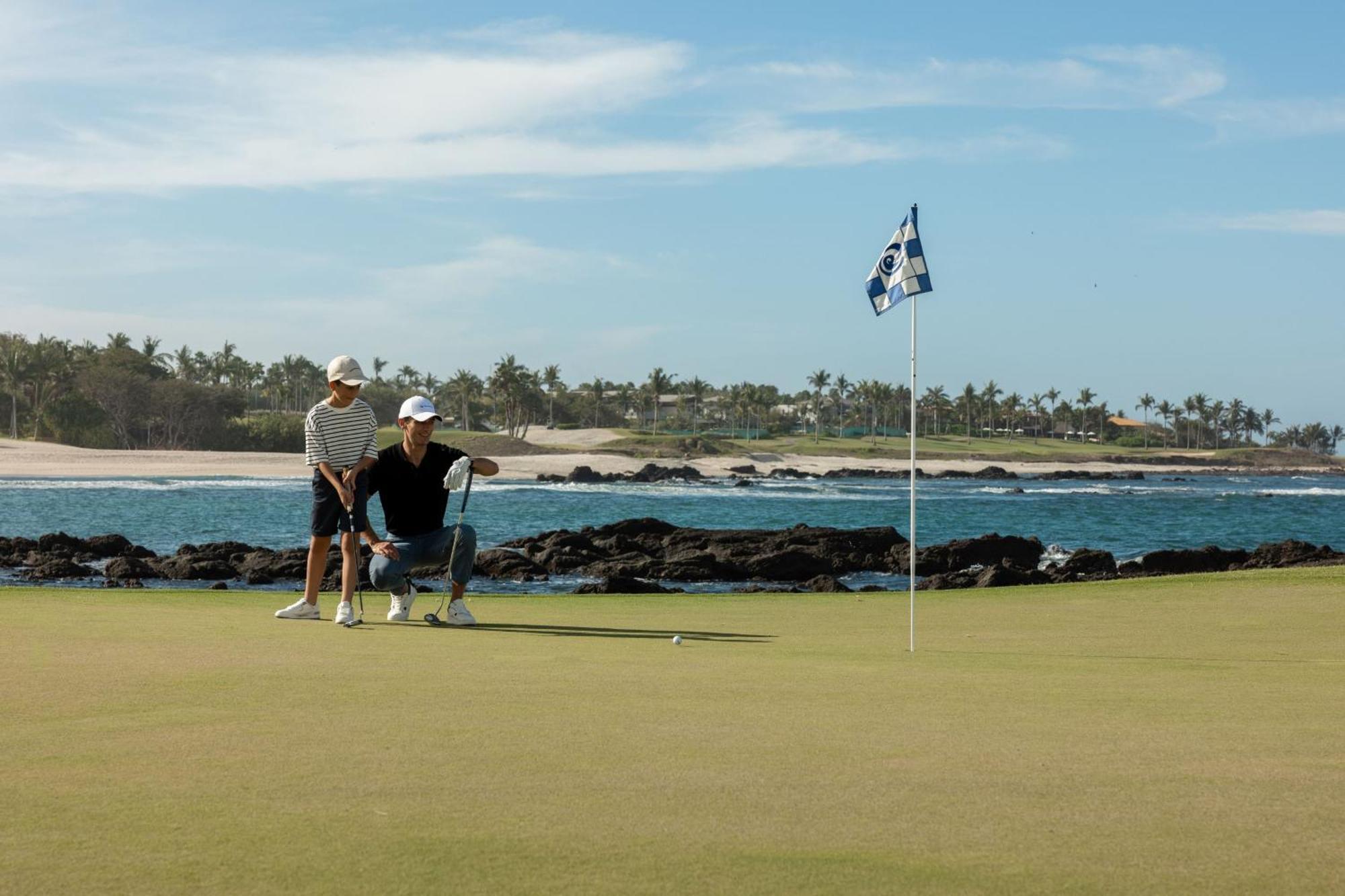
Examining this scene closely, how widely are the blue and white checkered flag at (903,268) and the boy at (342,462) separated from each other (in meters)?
4.54

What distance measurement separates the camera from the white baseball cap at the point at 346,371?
10.8 metres

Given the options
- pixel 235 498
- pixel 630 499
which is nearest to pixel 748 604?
pixel 235 498

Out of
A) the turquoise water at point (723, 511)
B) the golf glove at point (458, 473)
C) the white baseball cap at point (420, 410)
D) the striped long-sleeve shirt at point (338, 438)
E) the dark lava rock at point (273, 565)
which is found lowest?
the turquoise water at point (723, 511)

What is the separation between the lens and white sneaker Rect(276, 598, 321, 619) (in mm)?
11156

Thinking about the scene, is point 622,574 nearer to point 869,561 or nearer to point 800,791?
point 869,561

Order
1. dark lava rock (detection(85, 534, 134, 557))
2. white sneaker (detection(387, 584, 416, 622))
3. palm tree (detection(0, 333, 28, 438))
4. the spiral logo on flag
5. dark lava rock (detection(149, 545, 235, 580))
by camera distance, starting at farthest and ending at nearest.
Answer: palm tree (detection(0, 333, 28, 438)) < dark lava rock (detection(85, 534, 134, 557)) < dark lava rock (detection(149, 545, 235, 580)) < the spiral logo on flag < white sneaker (detection(387, 584, 416, 622))

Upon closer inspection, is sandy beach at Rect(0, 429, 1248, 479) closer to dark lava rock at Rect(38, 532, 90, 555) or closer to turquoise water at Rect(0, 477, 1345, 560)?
turquoise water at Rect(0, 477, 1345, 560)

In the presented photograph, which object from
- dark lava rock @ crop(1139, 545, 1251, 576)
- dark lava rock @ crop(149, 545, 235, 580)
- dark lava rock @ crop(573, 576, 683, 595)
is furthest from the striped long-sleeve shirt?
dark lava rock @ crop(1139, 545, 1251, 576)

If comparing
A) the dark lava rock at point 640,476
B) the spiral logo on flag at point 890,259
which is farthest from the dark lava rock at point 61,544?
the dark lava rock at point 640,476

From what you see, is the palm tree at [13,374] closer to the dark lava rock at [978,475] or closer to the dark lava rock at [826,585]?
the dark lava rock at [978,475]

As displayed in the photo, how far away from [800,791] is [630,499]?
3255 inches

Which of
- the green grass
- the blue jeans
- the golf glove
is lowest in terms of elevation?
the green grass

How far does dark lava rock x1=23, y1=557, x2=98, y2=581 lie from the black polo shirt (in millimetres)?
18594

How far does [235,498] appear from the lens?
2859 inches
